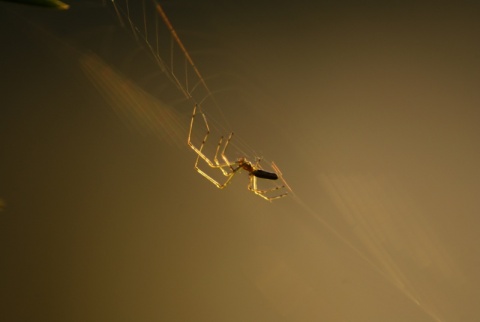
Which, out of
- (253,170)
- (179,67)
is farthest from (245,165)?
(179,67)

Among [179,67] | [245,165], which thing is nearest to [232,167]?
[245,165]

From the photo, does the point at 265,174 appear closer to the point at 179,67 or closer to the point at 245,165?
the point at 245,165

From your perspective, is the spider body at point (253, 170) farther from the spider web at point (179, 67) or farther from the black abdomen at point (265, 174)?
the spider web at point (179, 67)

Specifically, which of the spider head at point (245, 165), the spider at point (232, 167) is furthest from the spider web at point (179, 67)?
the spider head at point (245, 165)

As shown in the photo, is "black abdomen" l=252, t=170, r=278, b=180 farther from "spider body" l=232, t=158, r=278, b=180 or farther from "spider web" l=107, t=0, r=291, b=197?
"spider web" l=107, t=0, r=291, b=197

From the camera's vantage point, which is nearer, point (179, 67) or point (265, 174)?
point (265, 174)

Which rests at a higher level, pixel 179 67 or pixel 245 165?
pixel 179 67

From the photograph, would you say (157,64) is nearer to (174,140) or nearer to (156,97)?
(156,97)

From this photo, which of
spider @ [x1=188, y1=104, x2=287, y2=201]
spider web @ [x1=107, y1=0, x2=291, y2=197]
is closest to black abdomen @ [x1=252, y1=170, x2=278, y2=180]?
spider @ [x1=188, y1=104, x2=287, y2=201]

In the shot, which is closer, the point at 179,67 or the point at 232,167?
the point at 232,167

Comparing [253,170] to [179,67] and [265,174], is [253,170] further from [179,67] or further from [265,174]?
[179,67]

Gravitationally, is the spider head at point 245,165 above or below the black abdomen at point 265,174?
above
